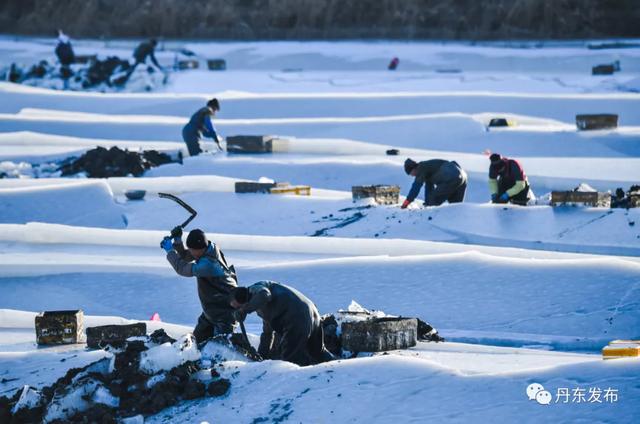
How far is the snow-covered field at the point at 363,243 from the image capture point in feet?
21.9

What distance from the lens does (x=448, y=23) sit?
36656mm

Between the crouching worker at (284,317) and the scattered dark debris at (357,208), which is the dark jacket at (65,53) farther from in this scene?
the crouching worker at (284,317)

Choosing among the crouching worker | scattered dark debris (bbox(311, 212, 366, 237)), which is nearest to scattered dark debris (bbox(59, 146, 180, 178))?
scattered dark debris (bbox(311, 212, 366, 237))

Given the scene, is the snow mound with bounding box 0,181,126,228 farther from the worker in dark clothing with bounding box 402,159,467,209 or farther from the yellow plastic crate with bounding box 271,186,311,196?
the worker in dark clothing with bounding box 402,159,467,209

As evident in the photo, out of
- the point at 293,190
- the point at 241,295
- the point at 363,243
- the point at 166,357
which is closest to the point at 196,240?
the point at 241,295

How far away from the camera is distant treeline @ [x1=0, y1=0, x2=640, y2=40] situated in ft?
117

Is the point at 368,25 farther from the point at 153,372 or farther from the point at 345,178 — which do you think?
the point at 153,372

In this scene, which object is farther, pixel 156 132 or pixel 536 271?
pixel 156 132

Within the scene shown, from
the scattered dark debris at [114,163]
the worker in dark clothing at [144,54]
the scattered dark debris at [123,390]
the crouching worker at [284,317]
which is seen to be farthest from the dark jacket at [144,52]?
the scattered dark debris at [123,390]

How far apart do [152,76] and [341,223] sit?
15268 mm

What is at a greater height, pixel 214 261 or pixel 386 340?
pixel 214 261

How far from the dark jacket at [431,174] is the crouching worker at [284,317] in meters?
5.13

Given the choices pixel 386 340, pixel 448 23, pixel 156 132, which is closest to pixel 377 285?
pixel 386 340

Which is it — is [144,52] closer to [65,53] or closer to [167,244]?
[65,53]
